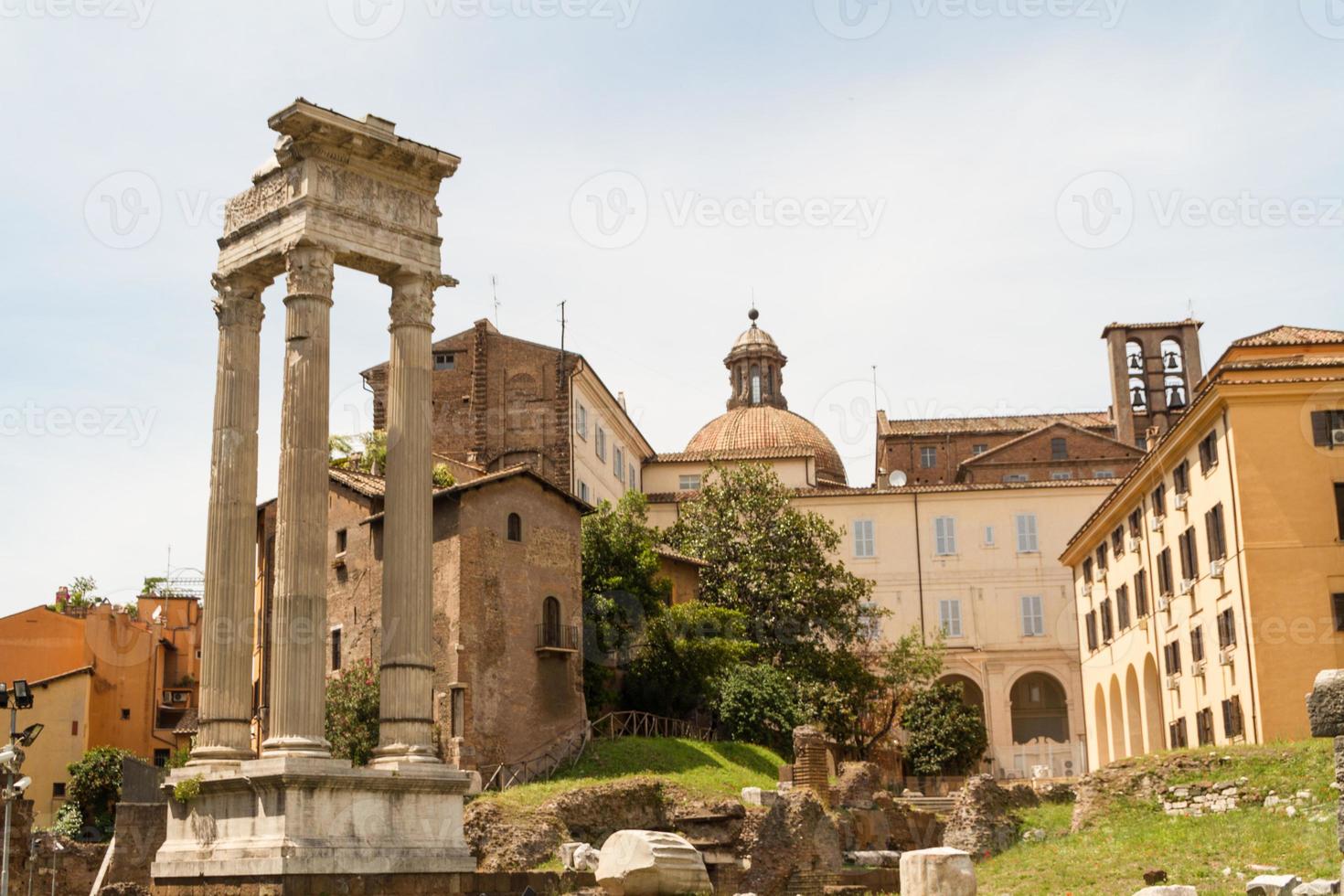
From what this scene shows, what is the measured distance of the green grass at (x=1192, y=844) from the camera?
22094 mm

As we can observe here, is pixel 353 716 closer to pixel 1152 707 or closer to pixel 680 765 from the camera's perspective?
pixel 680 765

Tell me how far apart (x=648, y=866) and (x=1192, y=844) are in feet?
34.0

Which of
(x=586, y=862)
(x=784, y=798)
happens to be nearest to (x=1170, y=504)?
(x=784, y=798)

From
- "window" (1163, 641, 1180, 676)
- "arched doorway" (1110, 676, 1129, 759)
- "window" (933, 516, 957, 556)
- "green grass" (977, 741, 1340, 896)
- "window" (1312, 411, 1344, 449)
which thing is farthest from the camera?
"window" (933, 516, 957, 556)

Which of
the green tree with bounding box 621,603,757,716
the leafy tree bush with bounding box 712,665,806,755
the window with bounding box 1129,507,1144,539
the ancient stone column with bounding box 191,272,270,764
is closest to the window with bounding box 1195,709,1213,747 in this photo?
the window with bounding box 1129,507,1144,539

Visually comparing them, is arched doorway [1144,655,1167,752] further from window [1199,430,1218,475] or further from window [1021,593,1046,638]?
window [1021,593,1046,638]

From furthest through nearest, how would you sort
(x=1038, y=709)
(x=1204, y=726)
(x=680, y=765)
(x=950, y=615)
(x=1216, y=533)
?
(x=1038, y=709) → (x=950, y=615) → (x=680, y=765) → (x=1204, y=726) → (x=1216, y=533)

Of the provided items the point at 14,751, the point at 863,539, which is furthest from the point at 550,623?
the point at 863,539

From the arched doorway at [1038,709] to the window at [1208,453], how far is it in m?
29.4

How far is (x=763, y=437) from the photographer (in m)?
77.7

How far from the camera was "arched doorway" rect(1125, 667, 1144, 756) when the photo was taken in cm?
4653

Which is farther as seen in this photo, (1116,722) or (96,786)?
(96,786)

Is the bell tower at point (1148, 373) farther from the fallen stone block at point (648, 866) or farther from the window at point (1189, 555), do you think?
the fallen stone block at point (648, 866)

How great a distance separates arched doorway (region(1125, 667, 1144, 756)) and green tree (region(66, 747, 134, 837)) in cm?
3240
